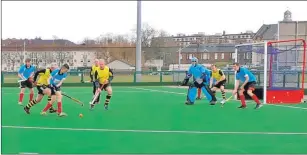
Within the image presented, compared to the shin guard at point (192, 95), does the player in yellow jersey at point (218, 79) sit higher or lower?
higher

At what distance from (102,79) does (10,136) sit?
5.41 metres

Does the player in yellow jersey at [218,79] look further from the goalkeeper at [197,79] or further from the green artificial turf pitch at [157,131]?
the green artificial turf pitch at [157,131]

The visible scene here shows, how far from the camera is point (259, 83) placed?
21.7 m

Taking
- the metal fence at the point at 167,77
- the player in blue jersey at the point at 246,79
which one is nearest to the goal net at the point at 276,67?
the metal fence at the point at 167,77

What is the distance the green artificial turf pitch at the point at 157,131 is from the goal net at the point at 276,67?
2.45 metres

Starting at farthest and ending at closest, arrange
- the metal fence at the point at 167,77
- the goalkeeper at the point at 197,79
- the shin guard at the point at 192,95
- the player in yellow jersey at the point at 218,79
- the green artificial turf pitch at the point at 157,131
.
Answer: the metal fence at the point at 167,77
the player in yellow jersey at the point at 218,79
the shin guard at the point at 192,95
the goalkeeper at the point at 197,79
the green artificial turf pitch at the point at 157,131

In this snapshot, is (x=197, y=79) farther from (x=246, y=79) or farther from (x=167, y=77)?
(x=167, y=77)

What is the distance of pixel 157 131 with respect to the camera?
9.78 metres

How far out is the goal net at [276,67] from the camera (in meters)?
17.2

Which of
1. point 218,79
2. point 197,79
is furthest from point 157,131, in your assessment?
point 218,79

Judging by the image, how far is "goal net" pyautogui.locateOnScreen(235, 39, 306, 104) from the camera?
17.2m

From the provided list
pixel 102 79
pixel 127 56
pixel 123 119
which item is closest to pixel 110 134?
pixel 123 119

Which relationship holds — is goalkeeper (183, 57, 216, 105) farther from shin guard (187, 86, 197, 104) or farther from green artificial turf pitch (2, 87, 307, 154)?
green artificial turf pitch (2, 87, 307, 154)

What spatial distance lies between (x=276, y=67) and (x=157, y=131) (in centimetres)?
1391
